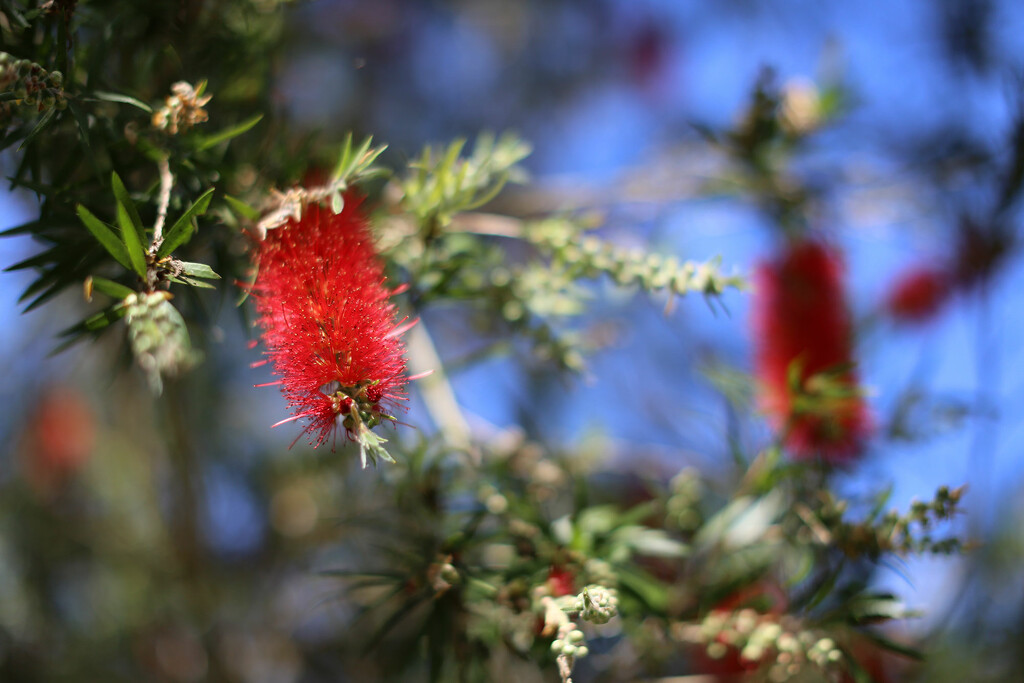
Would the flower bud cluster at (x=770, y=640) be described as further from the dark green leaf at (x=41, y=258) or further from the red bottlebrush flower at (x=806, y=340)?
the dark green leaf at (x=41, y=258)

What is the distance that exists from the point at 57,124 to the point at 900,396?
3.30ft

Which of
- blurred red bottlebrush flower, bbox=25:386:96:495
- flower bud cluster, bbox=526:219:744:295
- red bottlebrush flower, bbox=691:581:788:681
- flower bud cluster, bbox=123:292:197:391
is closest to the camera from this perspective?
flower bud cluster, bbox=123:292:197:391

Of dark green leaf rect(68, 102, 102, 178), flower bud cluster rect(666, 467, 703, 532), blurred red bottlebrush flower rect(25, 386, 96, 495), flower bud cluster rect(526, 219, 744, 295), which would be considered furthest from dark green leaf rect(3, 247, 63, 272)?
blurred red bottlebrush flower rect(25, 386, 96, 495)

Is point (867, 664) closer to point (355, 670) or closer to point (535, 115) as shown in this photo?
point (355, 670)

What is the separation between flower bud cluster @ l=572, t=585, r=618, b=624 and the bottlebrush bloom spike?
19cm

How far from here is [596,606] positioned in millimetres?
478

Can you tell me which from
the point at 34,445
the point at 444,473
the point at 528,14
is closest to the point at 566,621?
the point at 444,473

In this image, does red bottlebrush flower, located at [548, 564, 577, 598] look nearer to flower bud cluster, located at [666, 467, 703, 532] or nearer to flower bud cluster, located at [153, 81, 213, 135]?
flower bud cluster, located at [666, 467, 703, 532]

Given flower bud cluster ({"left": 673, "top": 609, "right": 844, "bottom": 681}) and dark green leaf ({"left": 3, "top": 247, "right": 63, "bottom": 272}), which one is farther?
flower bud cluster ({"left": 673, "top": 609, "right": 844, "bottom": 681})

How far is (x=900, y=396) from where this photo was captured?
0.93 m

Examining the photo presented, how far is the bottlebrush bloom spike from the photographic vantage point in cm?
46

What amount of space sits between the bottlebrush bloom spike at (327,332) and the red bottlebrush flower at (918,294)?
50.5 inches

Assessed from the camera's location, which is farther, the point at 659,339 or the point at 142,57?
the point at 659,339

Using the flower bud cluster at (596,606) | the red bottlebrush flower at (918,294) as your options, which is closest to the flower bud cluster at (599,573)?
the flower bud cluster at (596,606)
